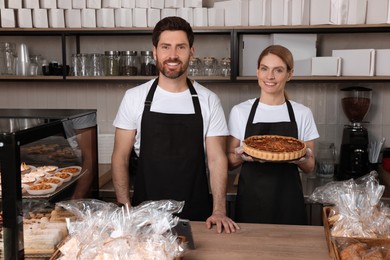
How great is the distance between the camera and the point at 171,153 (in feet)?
7.60

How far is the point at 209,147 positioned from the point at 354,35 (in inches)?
74.9

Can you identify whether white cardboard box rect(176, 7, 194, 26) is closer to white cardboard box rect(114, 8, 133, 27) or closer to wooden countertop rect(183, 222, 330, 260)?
white cardboard box rect(114, 8, 133, 27)

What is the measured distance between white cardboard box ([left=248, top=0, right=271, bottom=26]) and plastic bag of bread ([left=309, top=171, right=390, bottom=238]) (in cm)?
188

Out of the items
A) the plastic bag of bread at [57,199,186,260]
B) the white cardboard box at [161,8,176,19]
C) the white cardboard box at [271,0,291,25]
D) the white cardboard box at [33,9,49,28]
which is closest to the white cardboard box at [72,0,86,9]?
the white cardboard box at [33,9,49,28]

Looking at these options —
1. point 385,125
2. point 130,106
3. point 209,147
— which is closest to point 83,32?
point 130,106

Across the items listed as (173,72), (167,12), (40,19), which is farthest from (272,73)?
(40,19)

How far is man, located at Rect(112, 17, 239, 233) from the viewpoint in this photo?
2.24 metres

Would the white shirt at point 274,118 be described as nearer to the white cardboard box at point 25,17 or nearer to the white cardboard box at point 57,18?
the white cardboard box at point 57,18

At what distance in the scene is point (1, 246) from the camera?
4.16 ft

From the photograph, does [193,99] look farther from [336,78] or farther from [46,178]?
[336,78]

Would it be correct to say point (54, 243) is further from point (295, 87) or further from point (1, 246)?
point (295, 87)

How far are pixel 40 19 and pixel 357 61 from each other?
228 centimetres

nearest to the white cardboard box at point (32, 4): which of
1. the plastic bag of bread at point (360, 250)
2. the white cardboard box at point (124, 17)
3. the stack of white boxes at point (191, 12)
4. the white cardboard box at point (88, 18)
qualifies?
the stack of white boxes at point (191, 12)

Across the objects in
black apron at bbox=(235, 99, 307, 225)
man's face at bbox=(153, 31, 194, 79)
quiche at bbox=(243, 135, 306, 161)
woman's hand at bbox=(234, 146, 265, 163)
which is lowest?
black apron at bbox=(235, 99, 307, 225)
